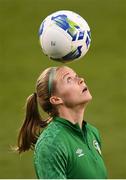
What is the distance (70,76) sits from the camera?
3.98 metres

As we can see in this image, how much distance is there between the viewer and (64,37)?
4527mm

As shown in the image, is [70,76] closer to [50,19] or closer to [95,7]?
[50,19]

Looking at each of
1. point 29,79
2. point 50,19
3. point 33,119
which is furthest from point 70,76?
point 29,79

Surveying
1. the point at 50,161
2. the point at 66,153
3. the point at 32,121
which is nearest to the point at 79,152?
the point at 66,153

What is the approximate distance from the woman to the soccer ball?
1.46ft

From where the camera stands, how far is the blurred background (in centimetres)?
740

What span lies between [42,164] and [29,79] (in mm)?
5133

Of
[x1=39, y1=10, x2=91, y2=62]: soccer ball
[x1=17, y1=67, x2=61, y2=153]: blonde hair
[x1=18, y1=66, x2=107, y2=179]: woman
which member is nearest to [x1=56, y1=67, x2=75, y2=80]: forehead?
[x1=18, y1=66, x2=107, y2=179]: woman

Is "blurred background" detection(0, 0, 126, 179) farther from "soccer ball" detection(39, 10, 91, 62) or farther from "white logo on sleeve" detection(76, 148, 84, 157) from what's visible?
"white logo on sleeve" detection(76, 148, 84, 157)

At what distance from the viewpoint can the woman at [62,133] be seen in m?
3.71

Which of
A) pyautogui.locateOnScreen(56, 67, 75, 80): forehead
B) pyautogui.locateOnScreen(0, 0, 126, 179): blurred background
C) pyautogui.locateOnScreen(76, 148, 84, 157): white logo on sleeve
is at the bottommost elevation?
pyautogui.locateOnScreen(0, 0, 126, 179): blurred background

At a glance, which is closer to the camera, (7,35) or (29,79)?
(29,79)

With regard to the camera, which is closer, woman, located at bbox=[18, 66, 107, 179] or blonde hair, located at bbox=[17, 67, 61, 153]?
woman, located at bbox=[18, 66, 107, 179]

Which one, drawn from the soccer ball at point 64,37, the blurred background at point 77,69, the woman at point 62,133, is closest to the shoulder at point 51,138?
the woman at point 62,133
